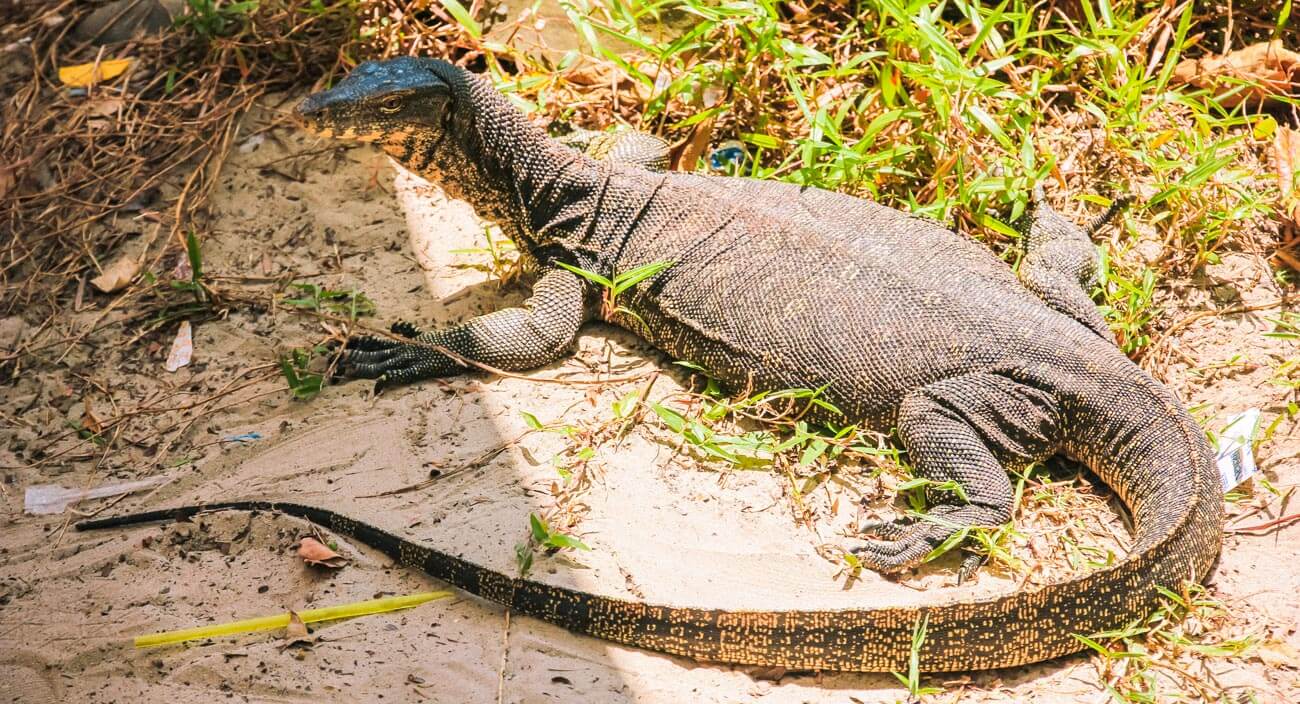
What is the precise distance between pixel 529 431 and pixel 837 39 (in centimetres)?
279

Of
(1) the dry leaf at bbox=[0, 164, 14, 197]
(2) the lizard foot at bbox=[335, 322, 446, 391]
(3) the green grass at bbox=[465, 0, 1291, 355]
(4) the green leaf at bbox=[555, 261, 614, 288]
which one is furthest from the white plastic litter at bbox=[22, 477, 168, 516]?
(3) the green grass at bbox=[465, 0, 1291, 355]

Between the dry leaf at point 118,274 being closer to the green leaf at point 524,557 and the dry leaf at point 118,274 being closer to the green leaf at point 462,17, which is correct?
the green leaf at point 462,17

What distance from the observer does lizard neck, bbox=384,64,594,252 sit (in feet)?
15.7

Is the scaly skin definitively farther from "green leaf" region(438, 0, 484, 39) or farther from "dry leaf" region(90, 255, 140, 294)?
"dry leaf" region(90, 255, 140, 294)

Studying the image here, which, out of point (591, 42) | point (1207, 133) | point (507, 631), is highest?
point (591, 42)

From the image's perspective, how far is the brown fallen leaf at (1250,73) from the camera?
523 cm

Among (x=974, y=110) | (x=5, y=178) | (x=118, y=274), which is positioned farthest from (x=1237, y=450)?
(x=5, y=178)

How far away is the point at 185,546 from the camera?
3922 mm

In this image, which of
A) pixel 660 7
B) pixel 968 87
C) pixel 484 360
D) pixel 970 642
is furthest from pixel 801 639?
pixel 660 7

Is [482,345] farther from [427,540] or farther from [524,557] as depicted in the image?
[524,557]

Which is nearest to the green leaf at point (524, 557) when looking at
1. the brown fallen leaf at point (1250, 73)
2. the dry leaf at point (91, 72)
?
the brown fallen leaf at point (1250, 73)

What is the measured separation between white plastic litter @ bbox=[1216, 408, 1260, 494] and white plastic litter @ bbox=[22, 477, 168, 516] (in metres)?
4.11

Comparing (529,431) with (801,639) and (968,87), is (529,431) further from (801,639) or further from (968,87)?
(968,87)

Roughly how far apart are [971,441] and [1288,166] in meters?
2.36
